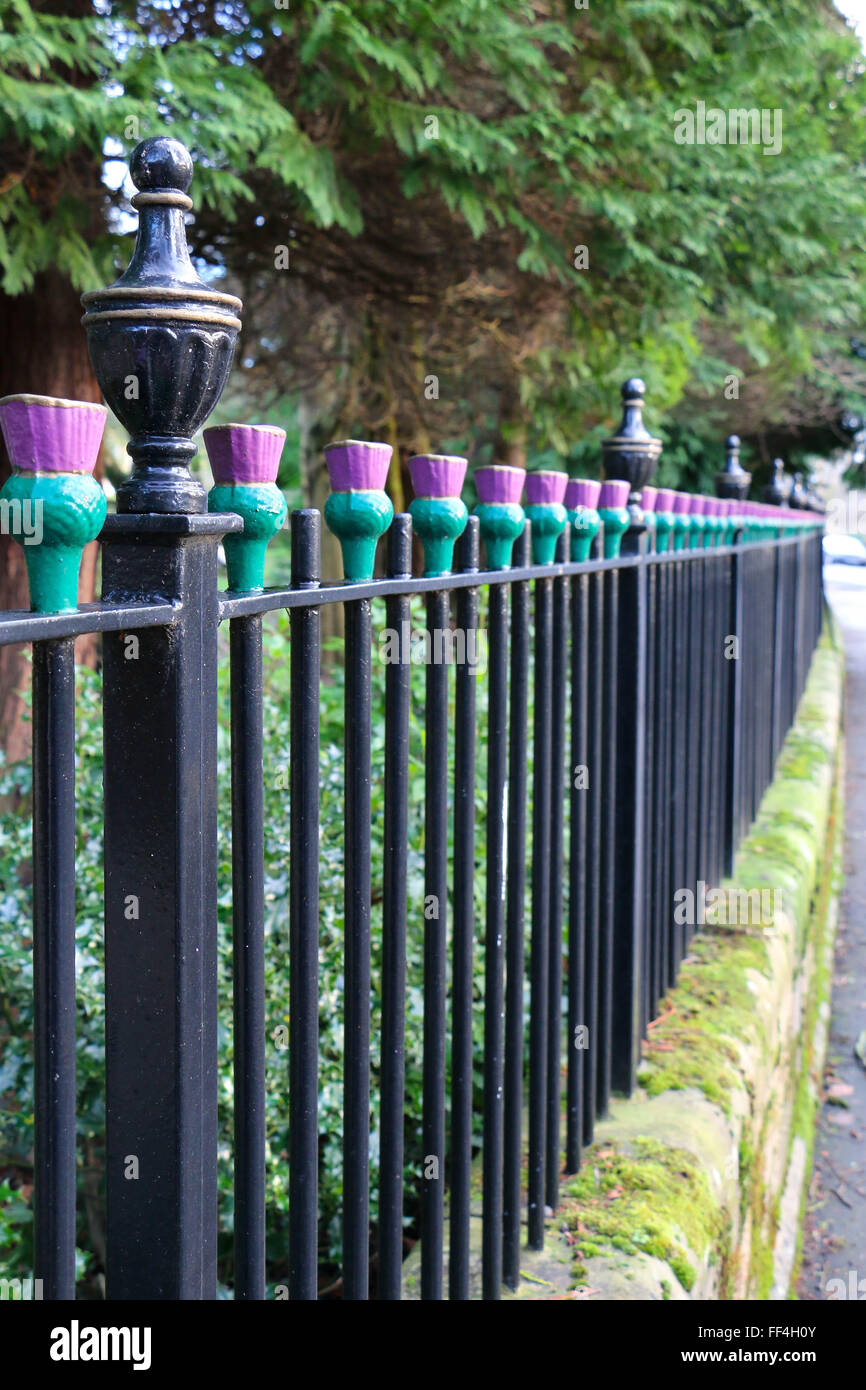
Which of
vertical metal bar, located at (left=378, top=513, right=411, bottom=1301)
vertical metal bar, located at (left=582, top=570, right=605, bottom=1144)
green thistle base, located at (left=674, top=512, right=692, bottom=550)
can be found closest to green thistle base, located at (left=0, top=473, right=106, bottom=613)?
vertical metal bar, located at (left=378, top=513, right=411, bottom=1301)

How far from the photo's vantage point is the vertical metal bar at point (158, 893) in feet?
3.77

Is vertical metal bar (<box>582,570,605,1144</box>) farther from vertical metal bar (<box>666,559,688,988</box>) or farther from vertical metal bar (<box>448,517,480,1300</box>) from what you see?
vertical metal bar (<box>666,559,688,988</box>)

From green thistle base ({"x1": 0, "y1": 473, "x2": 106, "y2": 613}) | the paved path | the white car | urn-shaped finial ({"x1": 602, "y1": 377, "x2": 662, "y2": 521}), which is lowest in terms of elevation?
the paved path

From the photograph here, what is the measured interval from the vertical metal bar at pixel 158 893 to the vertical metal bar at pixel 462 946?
2.59ft

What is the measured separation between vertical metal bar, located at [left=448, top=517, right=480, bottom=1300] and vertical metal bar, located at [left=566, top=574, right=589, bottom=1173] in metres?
0.58

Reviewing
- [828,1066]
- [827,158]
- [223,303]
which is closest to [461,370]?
[827,158]

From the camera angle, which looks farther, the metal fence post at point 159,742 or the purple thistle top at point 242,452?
the purple thistle top at point 242,452

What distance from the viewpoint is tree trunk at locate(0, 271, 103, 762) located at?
5617mm

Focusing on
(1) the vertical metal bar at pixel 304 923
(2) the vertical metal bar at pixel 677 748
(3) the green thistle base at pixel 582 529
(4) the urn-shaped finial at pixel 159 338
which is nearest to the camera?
(4) the urn-shaped finial at pixel 159 338

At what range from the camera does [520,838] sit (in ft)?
7.39

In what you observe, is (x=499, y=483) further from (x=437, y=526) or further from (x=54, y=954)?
(x=54, y=954)

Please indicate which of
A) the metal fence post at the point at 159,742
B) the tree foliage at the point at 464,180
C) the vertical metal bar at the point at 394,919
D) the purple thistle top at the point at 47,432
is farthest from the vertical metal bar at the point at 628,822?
the tree foliage at the point at 464,180

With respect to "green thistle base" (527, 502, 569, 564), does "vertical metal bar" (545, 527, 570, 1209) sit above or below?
below

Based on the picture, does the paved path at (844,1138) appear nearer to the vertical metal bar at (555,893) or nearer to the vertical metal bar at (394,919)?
the vertical metal bar at (555,893)
